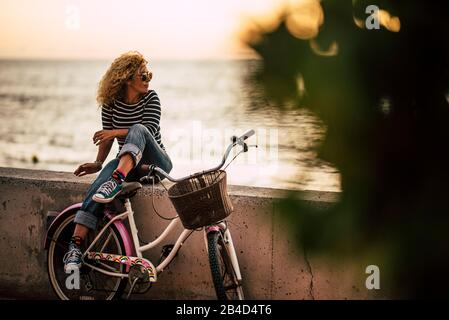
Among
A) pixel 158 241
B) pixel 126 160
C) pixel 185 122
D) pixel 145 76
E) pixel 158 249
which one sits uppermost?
pixel 145 76

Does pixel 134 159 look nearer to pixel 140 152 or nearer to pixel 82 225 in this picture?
pixel 140 152

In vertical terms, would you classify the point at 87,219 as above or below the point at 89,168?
below

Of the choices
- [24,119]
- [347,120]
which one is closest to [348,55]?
[347,120]

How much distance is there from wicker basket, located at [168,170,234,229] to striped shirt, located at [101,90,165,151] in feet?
2.92

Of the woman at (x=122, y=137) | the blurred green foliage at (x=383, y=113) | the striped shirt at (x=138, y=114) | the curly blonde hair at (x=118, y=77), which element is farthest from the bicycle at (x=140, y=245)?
the blurred green foliage at (x=383, y=113)

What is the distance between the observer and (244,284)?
4.38m

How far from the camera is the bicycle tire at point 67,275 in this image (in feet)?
14.7

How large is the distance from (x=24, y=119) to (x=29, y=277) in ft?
117

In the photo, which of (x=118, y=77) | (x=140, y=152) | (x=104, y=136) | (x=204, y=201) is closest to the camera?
(x=204, y=201)

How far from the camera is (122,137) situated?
4.59m

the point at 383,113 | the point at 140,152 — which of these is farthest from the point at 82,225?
the point at 383,113

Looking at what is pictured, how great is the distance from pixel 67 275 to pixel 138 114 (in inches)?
41.2

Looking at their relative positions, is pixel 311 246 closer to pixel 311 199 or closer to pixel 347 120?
pixel 311 199

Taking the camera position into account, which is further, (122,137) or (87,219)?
(122,137)
